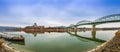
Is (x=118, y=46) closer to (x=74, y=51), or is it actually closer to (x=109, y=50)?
(x=109, y=50)

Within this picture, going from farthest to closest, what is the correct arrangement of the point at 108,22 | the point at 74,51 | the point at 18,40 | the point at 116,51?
the point at 108,22 < the point at 18,40 < the point at 74,51 < the point at 116,51

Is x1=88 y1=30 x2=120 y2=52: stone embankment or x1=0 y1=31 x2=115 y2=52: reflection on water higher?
x1=88 y1=30 x2=120 y2=52: stone embankment

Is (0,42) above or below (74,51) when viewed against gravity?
above

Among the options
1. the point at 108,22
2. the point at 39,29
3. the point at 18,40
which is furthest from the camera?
the point at 39,29

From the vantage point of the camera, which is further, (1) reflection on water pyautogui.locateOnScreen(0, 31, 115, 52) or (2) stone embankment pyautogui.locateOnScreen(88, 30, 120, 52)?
(1) reflection on water pyautogui.locateOnScreen(0, 31, 115, 52)

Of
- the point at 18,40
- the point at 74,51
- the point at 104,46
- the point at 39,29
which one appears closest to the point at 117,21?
the point at 18,40

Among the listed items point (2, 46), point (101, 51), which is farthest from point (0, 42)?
point (101, 51)

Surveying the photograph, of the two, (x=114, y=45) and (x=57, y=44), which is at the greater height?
(x=114, y=45)

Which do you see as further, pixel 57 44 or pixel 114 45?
pixel 57 44

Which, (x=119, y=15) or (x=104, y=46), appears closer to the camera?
(x=104, y=46)

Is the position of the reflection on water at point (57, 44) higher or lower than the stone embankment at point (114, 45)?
lower

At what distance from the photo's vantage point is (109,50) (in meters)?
10.9

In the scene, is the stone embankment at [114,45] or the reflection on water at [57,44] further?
the reflection on water at [57,44]

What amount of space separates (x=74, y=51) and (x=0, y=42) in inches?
637
